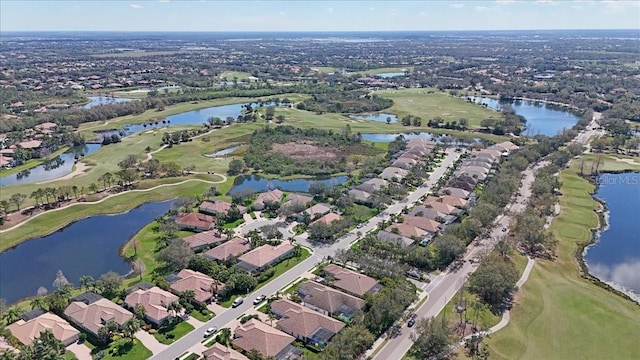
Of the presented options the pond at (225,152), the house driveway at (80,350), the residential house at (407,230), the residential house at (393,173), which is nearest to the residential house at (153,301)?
the house driveway at (80,350)

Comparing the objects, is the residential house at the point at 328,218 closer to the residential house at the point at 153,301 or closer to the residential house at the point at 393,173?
the residential house at the point at 393,173

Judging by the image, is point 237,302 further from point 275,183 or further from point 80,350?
point 275,183

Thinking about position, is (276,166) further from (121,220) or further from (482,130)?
(482,130)

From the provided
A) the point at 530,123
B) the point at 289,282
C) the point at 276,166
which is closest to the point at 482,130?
the point at 530,123

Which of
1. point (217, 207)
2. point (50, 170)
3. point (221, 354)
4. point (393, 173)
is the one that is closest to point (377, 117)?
point (393, 173)

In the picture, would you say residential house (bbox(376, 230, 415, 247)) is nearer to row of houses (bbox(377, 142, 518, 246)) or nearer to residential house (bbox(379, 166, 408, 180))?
row of houses (bbox(377, 142, 518, 246))

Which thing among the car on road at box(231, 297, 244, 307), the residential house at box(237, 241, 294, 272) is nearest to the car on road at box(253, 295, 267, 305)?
the car on road at box(231, 297, 244, 307)
